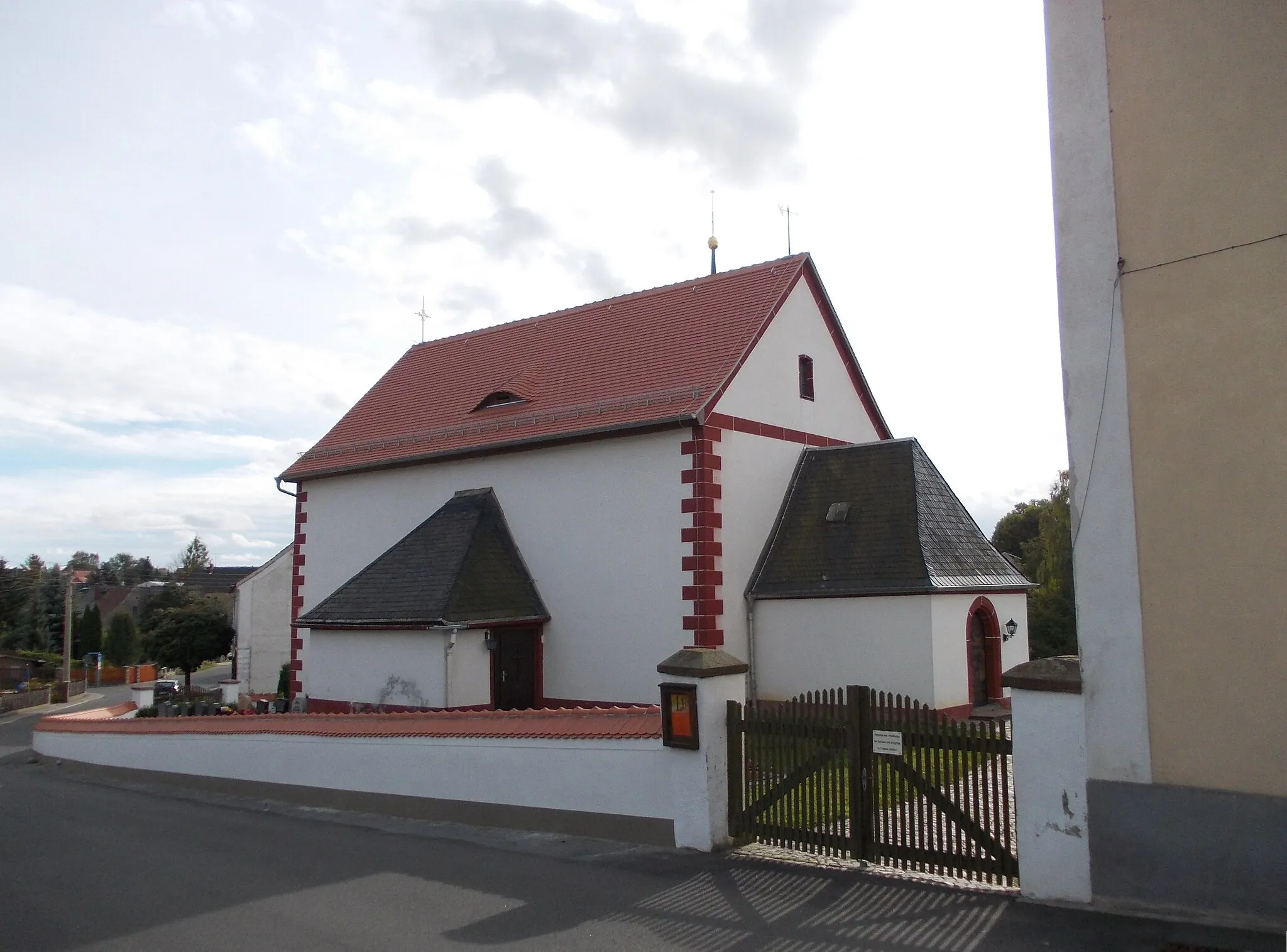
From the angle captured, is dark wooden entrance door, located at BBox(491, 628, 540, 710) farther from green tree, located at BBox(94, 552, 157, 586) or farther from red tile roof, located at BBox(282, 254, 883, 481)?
green tree, located at BBox(94, 552, 157, 586)

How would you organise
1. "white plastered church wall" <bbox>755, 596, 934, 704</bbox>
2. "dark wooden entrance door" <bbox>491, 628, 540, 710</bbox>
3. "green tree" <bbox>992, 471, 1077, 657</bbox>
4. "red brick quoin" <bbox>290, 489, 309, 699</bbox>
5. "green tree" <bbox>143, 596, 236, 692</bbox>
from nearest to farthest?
"white plastered church wall" <bbox>755, 596, 934, 704</bbox> → "dark wooden entrance door" <bbox>491, 628, 540, 710</bbox> → "red brick quoin" <bbox>290, 489, 309, 699</bbox> → "green tree" <bbox>992, 471, 1077, 657</bbox> → "green tree" <bbox>143, 596, 236, 692</bbox>

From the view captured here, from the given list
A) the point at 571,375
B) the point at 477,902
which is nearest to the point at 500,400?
the point at 571,375

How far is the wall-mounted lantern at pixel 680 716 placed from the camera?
28.9 feet

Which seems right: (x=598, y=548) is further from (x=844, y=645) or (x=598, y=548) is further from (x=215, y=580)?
(x=215, y=580)

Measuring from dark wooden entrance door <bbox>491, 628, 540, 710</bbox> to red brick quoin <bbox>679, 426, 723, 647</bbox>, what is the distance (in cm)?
314

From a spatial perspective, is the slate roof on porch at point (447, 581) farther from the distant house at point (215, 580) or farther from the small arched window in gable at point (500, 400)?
the distant house at point (215, 580)

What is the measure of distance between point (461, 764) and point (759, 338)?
9.15 m

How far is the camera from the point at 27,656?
54812 millimetres

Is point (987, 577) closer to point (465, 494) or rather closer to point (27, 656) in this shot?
point (465, 494)

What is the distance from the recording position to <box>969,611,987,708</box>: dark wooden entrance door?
16125mm

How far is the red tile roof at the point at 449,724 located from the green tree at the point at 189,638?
52.1 feet

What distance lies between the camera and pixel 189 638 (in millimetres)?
32375

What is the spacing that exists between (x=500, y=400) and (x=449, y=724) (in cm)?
928

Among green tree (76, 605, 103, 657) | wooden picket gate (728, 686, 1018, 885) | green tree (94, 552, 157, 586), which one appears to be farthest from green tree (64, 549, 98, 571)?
wooden picket gate (728, 686, 1018, 885)
